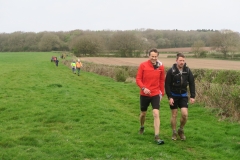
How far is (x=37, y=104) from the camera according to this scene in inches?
488

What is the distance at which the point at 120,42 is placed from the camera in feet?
275

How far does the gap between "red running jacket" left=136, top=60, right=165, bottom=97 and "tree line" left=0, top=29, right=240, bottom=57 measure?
72.9 meters

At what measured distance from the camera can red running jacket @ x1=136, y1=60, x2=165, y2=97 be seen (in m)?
7.14

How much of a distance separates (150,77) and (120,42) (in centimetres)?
7761

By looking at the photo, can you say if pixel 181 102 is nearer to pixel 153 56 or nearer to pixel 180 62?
pixel 180 62

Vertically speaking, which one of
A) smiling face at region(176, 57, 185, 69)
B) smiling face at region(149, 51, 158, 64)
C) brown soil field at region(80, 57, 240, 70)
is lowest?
brown soil field at region(80, 57, 240, 70)

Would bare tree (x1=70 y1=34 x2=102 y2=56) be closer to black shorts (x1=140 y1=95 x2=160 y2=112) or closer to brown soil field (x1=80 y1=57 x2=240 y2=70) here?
brown soil field (x1=80 y1=57 x2=240 y2=70)

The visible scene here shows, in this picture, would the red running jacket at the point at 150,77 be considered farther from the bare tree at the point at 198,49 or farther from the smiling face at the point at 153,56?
the bare tree at the point at 198,49

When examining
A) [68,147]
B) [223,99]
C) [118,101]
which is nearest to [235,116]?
[223,99]

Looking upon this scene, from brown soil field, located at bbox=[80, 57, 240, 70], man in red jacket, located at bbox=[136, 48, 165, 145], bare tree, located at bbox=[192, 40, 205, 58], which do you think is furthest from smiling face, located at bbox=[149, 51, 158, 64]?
bare tree, located at bbox=[192, 40, 205, 58]

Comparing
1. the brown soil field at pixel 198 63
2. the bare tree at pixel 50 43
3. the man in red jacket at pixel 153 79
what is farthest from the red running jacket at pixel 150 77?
the bare tree at pixel 50 43

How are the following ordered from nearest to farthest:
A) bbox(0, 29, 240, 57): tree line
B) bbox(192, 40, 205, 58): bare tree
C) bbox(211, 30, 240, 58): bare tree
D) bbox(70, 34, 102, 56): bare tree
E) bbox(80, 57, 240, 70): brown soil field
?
bbox(80, 57, 240, 70): brown soil field → bbox(211, 30, 240, 58): bare tree → bbox(192, 40, 205, 58): bare tree → bbox(0, 29, 240, 57): tree line → bbox(70, 34, 102, 56): bare tree

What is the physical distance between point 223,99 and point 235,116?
4.57 ft

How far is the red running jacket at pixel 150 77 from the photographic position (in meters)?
7.14
